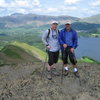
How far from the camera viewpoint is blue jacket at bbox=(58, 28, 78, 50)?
14188mm

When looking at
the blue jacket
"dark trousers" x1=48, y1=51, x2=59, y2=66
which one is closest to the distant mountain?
"dark trousers" x1=48, y1=51, x2=59, y2=66

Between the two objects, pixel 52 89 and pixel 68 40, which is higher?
pixel 68 40

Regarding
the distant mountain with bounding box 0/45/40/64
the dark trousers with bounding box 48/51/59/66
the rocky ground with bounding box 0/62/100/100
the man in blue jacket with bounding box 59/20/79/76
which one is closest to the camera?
the rocky ground with bounding box 0/62/100/100

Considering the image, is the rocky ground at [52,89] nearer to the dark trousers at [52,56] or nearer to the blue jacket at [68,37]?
the dark trousers at [52,56]

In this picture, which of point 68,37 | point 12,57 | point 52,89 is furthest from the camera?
point 12,57

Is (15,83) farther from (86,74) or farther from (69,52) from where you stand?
(86,74)

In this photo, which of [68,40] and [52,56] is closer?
[68,40]

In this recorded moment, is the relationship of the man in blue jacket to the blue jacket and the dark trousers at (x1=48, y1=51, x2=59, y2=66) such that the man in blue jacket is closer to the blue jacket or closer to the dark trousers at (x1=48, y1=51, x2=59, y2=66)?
the blue jacket

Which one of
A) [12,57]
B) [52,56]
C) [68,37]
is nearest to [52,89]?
[52,56]

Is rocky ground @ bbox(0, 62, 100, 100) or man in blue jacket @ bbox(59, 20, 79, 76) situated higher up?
man in blue jacket @ bbox(59, 20, 79, 76)

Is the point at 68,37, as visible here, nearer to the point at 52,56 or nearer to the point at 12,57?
the point at 52,56

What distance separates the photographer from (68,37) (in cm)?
1427

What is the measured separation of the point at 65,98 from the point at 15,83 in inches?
137

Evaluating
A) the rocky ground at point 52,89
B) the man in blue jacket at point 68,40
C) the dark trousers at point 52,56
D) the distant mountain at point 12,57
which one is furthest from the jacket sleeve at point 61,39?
the distant mountain at point 12,57
